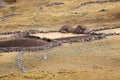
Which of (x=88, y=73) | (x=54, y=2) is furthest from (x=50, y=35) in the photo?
→ (x=54, y=2)

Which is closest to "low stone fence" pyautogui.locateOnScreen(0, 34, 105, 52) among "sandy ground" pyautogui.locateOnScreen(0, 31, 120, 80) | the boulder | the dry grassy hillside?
"sandy ground" pyautogui.locateOnScreen(0, 31, 120, 80)

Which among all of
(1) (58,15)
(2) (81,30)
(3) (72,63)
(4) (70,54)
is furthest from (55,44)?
(1) (58,15)

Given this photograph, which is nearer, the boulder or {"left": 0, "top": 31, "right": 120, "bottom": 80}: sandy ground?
{"left": 0, "top": 31, "right": 120, "bottom": 80}: sandy ground

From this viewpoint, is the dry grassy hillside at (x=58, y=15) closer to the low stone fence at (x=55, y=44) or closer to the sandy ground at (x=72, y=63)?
the low stone fence at (x=55, y=44)

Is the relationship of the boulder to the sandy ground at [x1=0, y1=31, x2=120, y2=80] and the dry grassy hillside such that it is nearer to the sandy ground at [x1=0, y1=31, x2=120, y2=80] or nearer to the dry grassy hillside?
the dry grassy hillside

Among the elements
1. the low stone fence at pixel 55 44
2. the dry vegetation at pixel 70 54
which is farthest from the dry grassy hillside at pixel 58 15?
the low stone fence at pixel 55 44

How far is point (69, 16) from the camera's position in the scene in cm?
8738

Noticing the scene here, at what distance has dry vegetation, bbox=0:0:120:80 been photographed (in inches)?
1515

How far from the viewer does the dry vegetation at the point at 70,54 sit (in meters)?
38.5

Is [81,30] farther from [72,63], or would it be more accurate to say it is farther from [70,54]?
[72,63]

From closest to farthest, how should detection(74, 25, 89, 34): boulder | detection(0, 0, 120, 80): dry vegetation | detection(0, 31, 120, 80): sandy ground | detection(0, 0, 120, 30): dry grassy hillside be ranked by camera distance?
detection(0, 31, 120, 80): sandy ground < detection(0, 0, 120, 80): dry vegetation < detection(74, 25, 89, 34): boulder < detection(0, 0, 120, 30): dry grassy hillside

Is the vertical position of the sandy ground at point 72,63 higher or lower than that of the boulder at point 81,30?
lower

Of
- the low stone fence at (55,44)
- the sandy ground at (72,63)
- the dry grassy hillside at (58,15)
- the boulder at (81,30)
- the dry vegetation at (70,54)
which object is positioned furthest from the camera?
the dry grassy hillside at (58,15)

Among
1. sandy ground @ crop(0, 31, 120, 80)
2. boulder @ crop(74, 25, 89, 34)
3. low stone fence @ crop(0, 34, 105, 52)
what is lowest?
sandy ground @ crop(0, 31, 120, 80)
